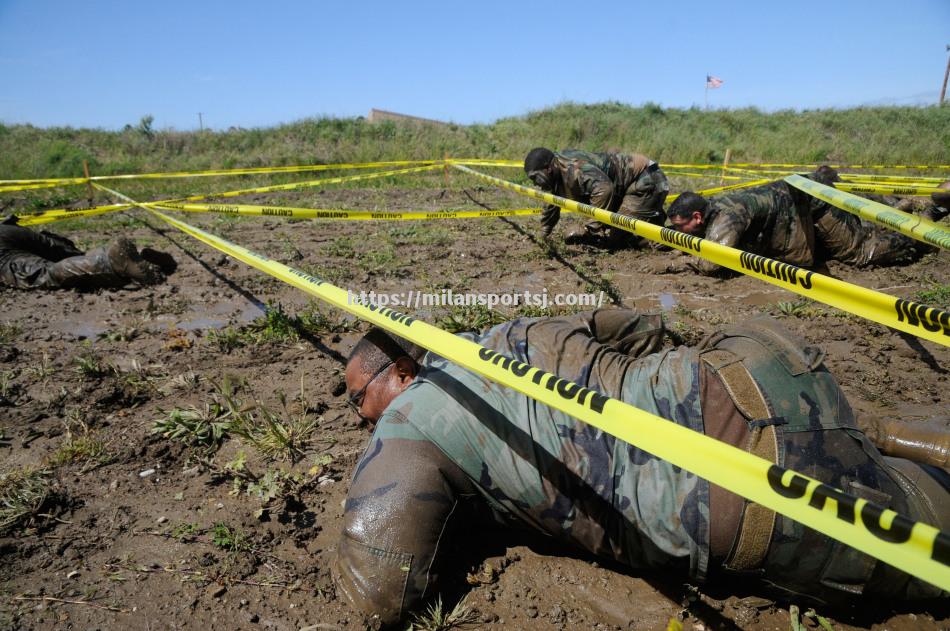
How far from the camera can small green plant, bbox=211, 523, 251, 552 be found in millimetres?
2150

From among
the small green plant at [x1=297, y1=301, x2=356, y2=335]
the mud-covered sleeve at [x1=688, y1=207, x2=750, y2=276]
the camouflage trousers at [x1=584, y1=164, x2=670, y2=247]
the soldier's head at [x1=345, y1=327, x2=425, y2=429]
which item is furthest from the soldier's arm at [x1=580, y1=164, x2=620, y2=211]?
the soldier's head at [x1=345, y1=327, x2=425, y2=429]

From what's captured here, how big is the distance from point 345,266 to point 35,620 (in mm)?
4440

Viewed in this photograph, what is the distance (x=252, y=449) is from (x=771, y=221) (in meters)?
5.22

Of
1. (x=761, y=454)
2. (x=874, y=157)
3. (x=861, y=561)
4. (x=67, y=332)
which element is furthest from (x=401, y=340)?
(x=874, y=157)

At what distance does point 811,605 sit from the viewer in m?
1.87

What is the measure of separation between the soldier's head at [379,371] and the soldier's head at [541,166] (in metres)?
4.92

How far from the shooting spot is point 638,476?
1770 mm

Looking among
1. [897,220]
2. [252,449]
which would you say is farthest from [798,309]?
[252,449]

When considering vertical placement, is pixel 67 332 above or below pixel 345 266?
below

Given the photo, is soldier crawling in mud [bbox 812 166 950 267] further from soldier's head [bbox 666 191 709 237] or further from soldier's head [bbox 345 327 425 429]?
soldier's head [bbox 345 327 425 429]

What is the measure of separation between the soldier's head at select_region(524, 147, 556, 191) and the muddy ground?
1.53 m

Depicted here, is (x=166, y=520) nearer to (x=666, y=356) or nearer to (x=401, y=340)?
(x=401, y=340)

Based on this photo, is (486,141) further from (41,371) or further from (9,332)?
(41,371)

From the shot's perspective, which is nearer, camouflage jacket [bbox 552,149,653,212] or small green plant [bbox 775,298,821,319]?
small green plant [bbox 775,298,821,319]
